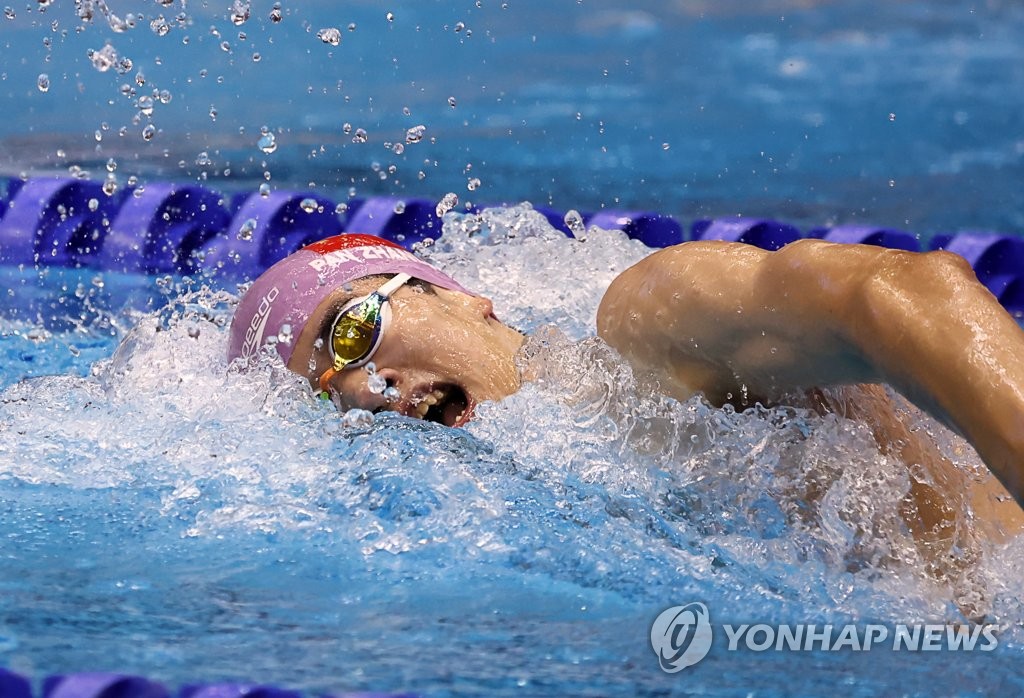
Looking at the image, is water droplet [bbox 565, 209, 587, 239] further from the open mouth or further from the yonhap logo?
the yonhap logo

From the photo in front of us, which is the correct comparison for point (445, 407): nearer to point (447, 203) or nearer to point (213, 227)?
point (447, 203)

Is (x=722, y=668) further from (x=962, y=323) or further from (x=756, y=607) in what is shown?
(x=962, y=323)

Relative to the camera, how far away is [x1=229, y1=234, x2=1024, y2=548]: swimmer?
121 centimetres

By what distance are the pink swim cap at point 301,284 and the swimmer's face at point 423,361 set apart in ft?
0.09

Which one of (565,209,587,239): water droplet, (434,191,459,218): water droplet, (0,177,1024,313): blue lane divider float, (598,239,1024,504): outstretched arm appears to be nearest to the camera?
(598,239,1024,504): outstretched arm

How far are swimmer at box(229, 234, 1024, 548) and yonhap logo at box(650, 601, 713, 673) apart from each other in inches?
11.8

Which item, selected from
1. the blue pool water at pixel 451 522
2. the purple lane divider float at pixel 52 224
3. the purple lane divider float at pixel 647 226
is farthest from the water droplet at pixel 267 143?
the purple lane divider float at pixel 647 226

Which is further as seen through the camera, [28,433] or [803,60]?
[803,60]

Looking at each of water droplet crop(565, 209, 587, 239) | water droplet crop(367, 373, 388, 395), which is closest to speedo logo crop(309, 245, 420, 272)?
water droplet crop(367, 373, 388, 395)

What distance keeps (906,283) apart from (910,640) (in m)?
0.44

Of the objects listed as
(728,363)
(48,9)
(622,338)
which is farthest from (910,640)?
(48,9)

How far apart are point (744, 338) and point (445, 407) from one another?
583mm

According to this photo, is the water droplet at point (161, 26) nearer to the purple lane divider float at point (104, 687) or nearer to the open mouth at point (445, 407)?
the open mouth at point (445, 407)

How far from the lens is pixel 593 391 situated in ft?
5.82
